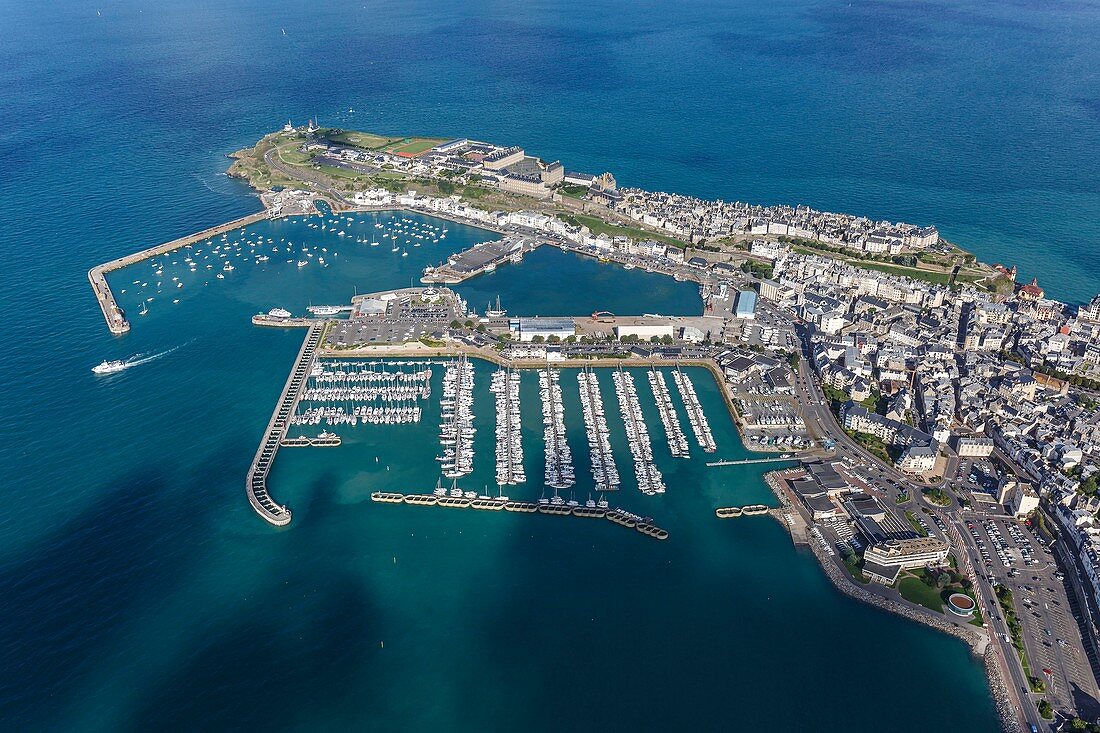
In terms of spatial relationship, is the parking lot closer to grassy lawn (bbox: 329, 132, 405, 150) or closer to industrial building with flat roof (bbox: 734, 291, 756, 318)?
industrial building with flat roof (bbox: 734, 291, 756, 318)

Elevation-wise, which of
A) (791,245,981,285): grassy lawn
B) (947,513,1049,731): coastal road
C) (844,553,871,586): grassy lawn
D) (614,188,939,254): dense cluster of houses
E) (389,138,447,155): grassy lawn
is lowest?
(947,513,1049,731): coastal road

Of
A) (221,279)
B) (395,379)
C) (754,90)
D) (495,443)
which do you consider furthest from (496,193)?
(754,90)

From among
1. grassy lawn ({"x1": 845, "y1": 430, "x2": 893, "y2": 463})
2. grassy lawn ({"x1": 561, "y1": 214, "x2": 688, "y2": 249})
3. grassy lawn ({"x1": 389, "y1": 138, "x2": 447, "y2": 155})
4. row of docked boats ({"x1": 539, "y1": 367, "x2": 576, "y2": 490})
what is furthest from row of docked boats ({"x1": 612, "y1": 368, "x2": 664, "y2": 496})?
grassy lawn ({"x1": 389, "y1": 138, "x2": 447, "y2": 155})

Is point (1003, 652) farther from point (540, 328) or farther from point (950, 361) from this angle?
point (540, 328)

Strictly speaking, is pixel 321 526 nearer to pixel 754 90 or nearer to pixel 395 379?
pixel 395 379

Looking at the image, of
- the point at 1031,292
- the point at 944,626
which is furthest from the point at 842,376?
the point at 1031,292

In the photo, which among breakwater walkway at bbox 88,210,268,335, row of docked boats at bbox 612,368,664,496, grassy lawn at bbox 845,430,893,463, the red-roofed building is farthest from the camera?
the red-roofed building
